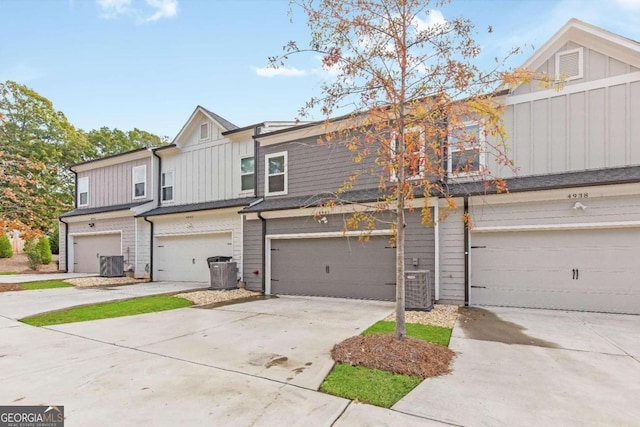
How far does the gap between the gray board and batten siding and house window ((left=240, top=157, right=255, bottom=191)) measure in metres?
1.61

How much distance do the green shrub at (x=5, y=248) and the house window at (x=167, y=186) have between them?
40.1 feet

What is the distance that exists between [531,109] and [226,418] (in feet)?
29.2

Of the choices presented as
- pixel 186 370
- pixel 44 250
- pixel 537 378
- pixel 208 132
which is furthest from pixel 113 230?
pixel 537 378

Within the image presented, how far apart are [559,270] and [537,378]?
473 centimetres

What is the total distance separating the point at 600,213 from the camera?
7164mm

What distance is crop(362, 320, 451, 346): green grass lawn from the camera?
537 centimetres

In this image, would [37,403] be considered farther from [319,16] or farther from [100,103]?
[100,103]

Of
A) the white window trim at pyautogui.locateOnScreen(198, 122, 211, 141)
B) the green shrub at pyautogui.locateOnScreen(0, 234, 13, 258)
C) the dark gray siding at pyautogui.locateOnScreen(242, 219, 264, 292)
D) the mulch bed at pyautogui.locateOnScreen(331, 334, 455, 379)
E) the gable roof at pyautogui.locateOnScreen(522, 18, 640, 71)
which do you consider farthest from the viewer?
the green shrub at pyautogui.locateOnScreen(0, 234, 13, 258)

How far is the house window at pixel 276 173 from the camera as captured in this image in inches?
436

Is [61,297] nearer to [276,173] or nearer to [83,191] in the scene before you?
[276,173]

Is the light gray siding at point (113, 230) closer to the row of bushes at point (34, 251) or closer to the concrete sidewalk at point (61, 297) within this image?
the row of bushes at point (34, 251)

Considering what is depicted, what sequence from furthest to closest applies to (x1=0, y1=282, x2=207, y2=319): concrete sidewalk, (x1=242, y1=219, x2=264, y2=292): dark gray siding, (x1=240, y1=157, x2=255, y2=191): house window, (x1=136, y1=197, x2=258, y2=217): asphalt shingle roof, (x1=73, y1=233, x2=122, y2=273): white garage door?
(x1=73, y1=233, x2=122, y2=273): white garage door → (x1=240, y1=157, x2=255, y2=191): house window → (x1=136, y1=197, x2=258, y2=217): asphalt shingle roof → (x1=242, y1=219, x2=264, y2=292): dark gray siding → (x1=0, y1=282, x2=207, y2=319): concrete sidewalk

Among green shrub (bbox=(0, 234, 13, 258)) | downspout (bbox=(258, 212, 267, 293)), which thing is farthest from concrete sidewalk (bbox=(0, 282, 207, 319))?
green shrub (bbox=(0, 234, 13, 258))

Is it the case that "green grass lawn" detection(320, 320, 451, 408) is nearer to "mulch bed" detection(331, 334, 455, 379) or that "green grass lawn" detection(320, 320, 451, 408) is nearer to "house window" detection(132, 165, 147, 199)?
"mulch bed" detection(331, 334, 455, 379)
